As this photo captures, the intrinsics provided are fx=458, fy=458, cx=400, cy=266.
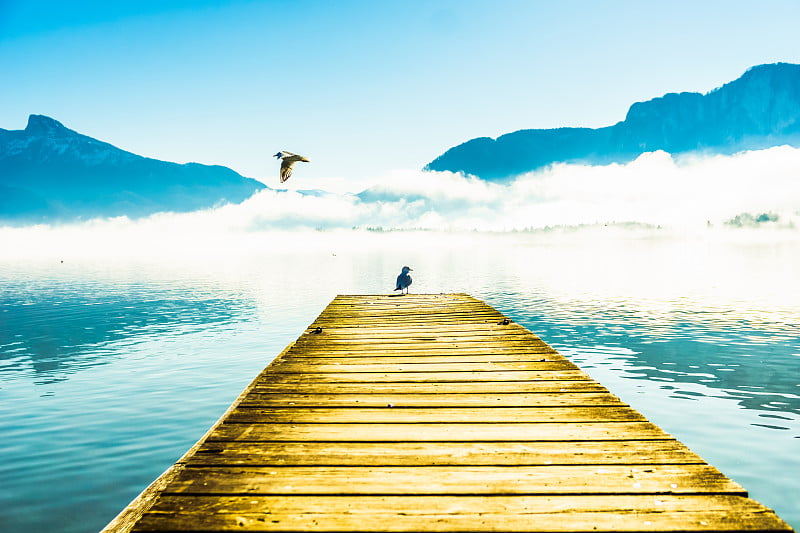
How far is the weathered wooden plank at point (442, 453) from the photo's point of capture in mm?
4004

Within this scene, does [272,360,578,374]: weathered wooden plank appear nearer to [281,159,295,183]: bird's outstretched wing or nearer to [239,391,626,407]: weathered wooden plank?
[239,391,626,407]: weathered wooden plank

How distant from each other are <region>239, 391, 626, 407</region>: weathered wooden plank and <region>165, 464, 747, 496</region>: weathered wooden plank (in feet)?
5.55

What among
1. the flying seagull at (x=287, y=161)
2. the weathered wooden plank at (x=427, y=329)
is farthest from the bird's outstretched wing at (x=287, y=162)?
the weathered wooden plank at (x=427, y=329)

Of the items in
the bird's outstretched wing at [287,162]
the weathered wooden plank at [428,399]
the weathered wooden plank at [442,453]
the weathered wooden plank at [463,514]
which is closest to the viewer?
the weathered wooden plank at [463,514]

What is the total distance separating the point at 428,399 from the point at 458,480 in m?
2.14

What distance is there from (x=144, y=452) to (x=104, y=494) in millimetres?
2052

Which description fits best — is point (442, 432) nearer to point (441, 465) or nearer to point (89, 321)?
point (441, 465)

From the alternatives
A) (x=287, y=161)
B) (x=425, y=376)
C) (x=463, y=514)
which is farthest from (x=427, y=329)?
(x=463, y=514)

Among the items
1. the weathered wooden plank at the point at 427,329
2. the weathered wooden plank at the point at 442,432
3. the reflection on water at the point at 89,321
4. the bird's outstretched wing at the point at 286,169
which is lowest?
the reflection on water at the point at 89,321

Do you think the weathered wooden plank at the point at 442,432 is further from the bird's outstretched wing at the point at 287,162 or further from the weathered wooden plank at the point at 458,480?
the bird's outstretched wing at the point at 287,162

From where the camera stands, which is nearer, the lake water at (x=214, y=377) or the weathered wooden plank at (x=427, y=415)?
the weathered wooden plank at (x=427, y=415)

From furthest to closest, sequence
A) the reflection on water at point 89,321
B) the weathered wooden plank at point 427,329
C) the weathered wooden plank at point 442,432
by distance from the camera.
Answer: the reflection on water at point 89,321
the weathered wooden plank at point 427,329
the weathered wooden plank at point 442,432

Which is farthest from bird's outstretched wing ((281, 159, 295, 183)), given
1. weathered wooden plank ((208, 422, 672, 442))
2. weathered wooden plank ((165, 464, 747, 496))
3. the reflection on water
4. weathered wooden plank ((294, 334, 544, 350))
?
the reflection on water

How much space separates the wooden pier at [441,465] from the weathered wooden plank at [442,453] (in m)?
0.02
